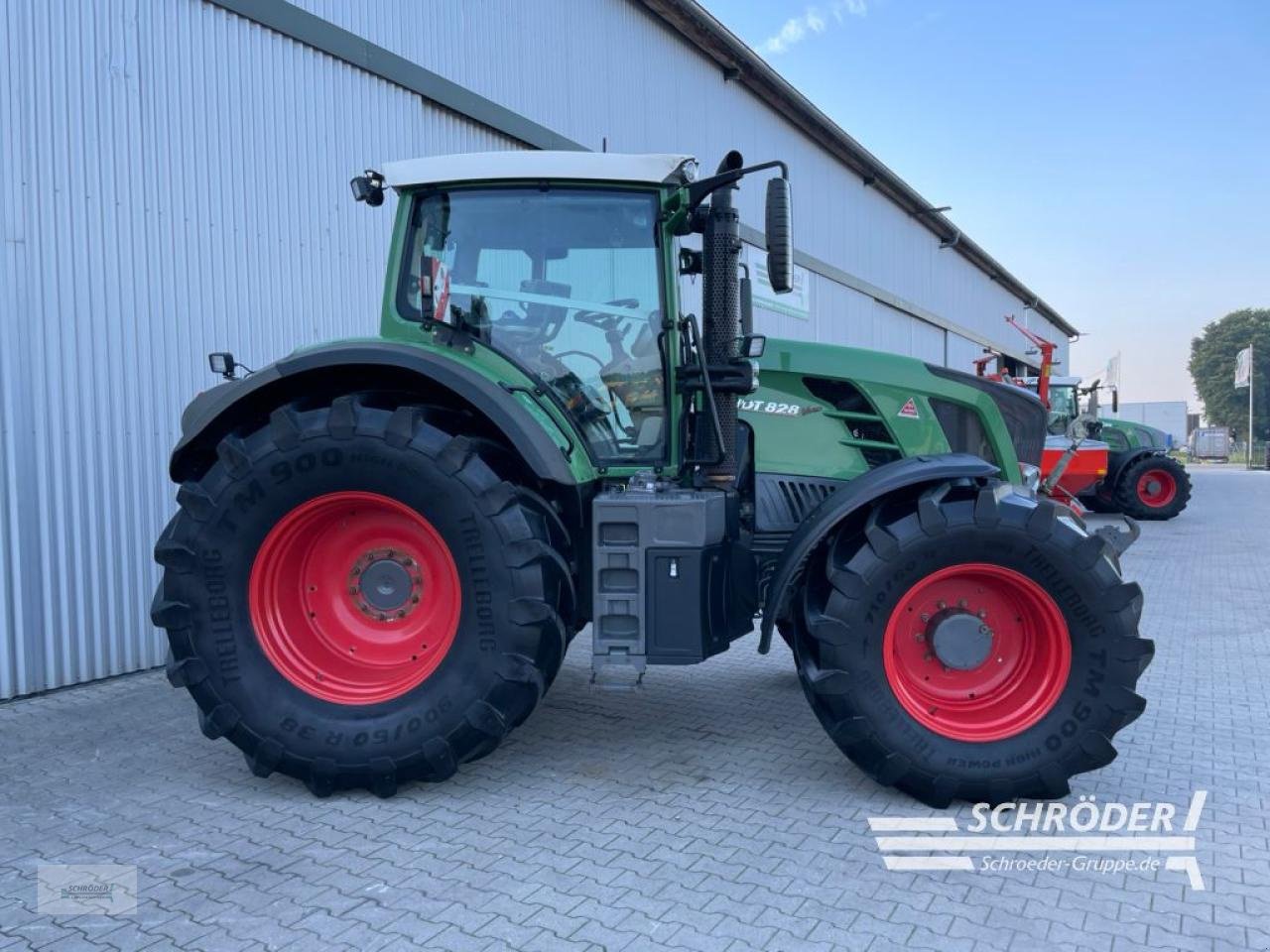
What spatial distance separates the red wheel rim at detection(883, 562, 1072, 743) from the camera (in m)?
3.40

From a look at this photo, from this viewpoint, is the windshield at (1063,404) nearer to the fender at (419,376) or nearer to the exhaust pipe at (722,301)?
the exhaust pipe at (722,301)

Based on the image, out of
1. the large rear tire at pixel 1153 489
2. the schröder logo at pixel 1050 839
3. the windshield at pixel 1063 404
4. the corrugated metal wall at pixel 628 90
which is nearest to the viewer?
the schröder logo at pixel 1050 839

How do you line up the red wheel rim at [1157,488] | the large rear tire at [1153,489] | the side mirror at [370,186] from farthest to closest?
the red wheel rim at [1157,488]
the large rear tire at [1153,489]
the side mirror at [370,186]

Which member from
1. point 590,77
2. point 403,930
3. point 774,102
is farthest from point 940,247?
point 403,930

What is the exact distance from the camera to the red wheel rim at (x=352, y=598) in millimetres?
3598

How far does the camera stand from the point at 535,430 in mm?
3506

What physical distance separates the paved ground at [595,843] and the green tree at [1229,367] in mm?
88493

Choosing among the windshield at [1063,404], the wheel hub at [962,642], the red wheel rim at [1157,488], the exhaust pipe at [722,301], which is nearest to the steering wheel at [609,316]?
the exhaust pipe at [722,301]

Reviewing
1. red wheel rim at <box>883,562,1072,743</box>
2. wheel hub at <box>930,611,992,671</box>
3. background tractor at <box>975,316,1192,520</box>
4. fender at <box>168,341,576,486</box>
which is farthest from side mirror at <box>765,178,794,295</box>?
background tractor at <box>975,316,1192,520</box>

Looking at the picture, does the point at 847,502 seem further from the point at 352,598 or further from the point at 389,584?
the point at 352,598

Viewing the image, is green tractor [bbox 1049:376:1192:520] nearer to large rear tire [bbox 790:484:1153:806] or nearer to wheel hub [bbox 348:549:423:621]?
large rear tire [bbox 790:484:1153:806]

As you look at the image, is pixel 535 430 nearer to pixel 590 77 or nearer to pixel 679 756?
pixel 679 756

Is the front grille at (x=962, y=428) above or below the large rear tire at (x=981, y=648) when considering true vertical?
above

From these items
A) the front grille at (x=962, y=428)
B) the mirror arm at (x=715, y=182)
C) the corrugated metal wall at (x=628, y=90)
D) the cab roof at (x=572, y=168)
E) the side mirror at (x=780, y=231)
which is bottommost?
the front grille at (x=962, y=428)
